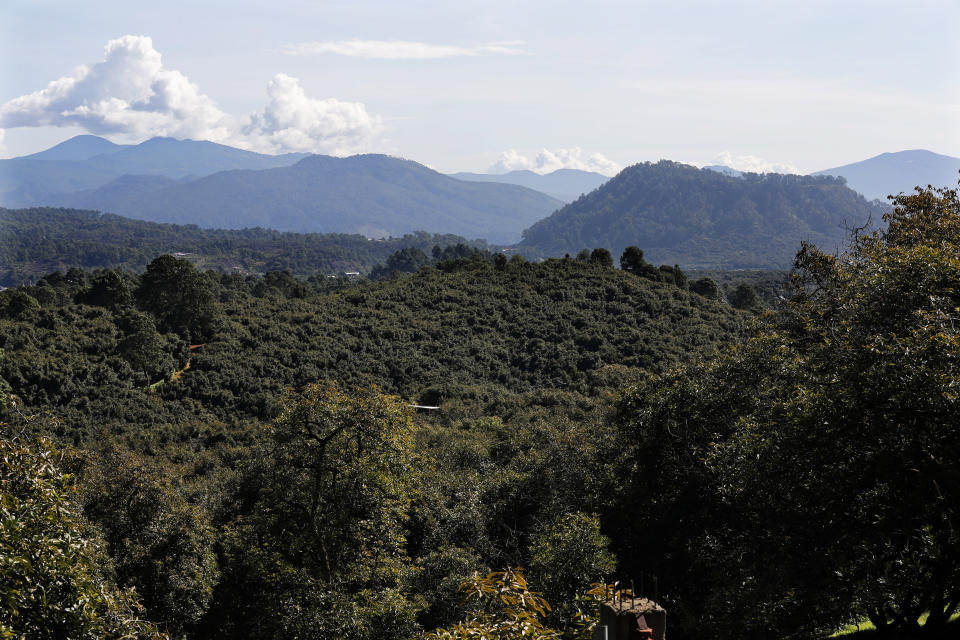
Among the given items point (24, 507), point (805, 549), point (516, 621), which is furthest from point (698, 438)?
point (24, 507)

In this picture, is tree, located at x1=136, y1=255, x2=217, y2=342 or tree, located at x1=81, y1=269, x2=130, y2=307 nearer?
tree, located at x1=136, y1=255, x2=217, y2=342

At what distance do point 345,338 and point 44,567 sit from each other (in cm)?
4097

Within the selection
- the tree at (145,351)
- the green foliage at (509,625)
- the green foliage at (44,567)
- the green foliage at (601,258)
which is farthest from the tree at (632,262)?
the green foliage at (44,567)

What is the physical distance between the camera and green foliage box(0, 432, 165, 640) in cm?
533

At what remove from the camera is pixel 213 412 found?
118 feet

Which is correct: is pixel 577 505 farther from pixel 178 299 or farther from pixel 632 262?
pixel 632 262

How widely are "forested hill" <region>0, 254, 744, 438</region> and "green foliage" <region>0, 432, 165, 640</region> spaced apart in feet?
93.5

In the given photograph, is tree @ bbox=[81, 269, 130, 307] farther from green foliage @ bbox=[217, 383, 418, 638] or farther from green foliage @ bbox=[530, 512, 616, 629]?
green foliage @ bbox=[530, 512, 616, 629]

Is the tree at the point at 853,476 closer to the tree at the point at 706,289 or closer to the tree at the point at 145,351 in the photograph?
the tree at the point at 145,351

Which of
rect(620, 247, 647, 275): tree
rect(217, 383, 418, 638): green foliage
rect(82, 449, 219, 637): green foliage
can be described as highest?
rect(620, 247, 647, 275): tree

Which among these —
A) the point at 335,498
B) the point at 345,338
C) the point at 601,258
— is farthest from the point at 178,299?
the point at 335,498

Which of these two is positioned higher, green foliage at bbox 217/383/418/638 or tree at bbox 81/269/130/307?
tree at bbox 81/269/130/307

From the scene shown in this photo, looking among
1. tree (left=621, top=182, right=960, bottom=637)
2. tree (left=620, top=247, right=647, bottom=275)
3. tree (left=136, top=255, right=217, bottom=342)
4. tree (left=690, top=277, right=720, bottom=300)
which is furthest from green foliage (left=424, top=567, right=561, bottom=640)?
tree (left=690, top=277, right=720, bottom=300)

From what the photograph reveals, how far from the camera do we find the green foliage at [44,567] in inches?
210
